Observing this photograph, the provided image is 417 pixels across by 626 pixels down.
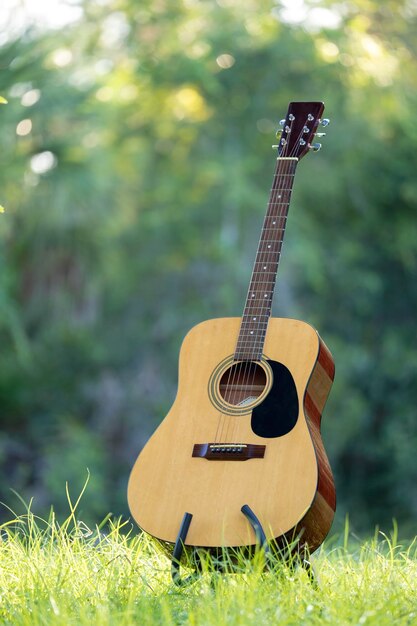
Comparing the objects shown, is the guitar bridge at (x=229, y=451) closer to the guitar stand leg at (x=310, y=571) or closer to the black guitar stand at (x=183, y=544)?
the black guitar stand at (x=183, y=544)

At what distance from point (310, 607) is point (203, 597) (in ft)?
0.95

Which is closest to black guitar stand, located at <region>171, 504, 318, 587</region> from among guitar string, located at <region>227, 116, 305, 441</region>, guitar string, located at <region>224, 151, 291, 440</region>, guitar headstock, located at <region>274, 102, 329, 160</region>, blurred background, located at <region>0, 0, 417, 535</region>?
guitar string, located at <region>224, 151, 291, 440</region>

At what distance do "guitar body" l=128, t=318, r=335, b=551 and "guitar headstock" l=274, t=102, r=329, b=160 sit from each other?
1.72 feet

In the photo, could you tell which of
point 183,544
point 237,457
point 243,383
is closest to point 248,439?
point 237,457

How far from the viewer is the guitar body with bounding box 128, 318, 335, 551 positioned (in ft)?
8.31

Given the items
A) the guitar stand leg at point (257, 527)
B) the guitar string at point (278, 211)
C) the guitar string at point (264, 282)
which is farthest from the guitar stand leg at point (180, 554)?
the guitar string at point (278, 211)

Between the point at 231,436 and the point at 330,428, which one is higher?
the point at 231,436

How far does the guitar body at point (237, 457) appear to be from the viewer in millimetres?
2533

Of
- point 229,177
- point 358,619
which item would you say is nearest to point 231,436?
point 358,619

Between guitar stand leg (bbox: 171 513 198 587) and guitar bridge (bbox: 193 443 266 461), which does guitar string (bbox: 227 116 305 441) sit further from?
guitar stand leg (bbox: 171 513 198 587)

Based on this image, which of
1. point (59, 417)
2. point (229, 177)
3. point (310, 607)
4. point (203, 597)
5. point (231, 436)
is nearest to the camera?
point (310, 607)

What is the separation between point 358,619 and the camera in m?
2.23

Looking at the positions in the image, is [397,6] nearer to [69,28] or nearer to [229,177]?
[229,177]

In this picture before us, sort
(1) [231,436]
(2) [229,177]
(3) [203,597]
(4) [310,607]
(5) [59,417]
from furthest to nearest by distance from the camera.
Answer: (2) [229,177] → (5) [59,417] → (1) [231,436] → (3) [203,597] → (4) [310,607]
